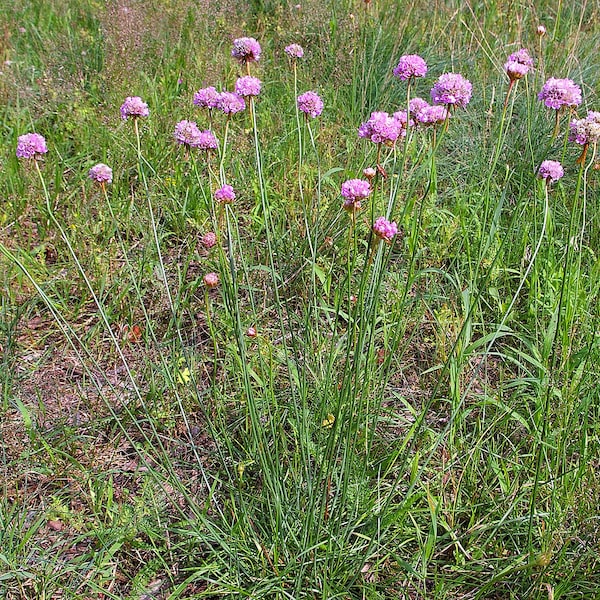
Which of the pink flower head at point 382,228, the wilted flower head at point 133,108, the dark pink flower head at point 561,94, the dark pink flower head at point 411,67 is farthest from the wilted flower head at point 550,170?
the wilted flower head at point 133,108

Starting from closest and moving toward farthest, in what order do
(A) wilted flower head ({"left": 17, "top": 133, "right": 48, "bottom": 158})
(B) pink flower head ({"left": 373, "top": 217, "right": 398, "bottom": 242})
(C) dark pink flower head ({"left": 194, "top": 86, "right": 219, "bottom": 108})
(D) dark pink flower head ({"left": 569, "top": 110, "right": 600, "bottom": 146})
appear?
(B) pink flower head ({"left": 373, "top": 217, "right": 398, "bottom": 242})
(D) dark pink flower head ({"left": 569, "top": 110, "right": 600, "bottom": 146})
(A) wilted flower head ({"left": 17, "top": 133, "right": 48, "bottom": 158})
(C) dark pink flower head ({"left": 194, "top": 86, "right": 219, "bottom": 108})

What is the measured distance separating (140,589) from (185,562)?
13 centimetres

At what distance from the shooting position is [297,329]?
6.48ft

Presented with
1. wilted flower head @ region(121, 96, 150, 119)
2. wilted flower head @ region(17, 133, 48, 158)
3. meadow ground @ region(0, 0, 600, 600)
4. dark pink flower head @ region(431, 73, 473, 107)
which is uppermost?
dark pink flower head @ region(431, 73, 473, 107)

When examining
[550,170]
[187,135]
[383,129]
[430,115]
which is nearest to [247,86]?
[187,135]

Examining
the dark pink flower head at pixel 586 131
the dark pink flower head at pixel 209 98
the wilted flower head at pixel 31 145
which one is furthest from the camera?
the dark pink flower head at pixel 209 98

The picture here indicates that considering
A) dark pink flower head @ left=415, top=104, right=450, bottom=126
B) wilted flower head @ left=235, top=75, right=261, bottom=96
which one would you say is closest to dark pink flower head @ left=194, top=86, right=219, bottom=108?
wilted flower head @ left=235, top=75, right=261, bottom=96

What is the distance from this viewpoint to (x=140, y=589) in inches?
Answer: 54.5

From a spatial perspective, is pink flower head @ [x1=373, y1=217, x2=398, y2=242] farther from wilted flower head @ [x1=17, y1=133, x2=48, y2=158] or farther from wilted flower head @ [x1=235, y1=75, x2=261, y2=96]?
wilted flower head @ [x1=17, y1=133, x2=48, y2=158]

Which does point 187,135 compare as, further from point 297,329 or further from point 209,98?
point 297,329

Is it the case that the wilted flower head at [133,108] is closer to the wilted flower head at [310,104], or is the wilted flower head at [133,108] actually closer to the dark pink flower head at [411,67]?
the wilted flower head at [310,104]

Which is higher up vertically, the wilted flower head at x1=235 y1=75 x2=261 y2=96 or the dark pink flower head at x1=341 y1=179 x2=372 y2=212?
the wilted flower head at x1=235 y1=75 x2=261 y2=96

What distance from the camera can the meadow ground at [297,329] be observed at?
1.35m

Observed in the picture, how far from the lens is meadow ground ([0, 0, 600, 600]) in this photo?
4.44ft
